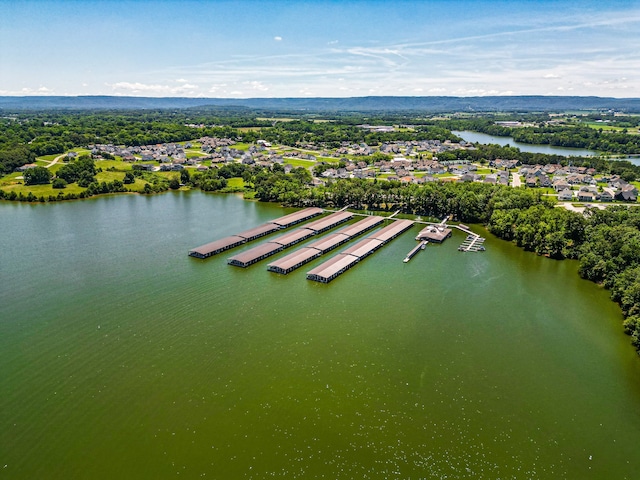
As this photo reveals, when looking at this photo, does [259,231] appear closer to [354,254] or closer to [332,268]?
[354,254]

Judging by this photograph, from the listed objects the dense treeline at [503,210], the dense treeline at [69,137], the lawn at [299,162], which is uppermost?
the dense treeline at [69,137]

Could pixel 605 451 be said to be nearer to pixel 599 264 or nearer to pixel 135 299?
pixel 599 264

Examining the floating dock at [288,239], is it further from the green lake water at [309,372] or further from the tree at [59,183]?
the tree at [59,183]

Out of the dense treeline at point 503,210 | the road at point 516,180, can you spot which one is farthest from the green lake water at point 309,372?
the road at point 516,180

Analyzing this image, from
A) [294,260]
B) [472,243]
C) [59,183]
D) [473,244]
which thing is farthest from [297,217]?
[59,183]

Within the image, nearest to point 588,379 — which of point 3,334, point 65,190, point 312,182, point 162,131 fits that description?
point 3,334
